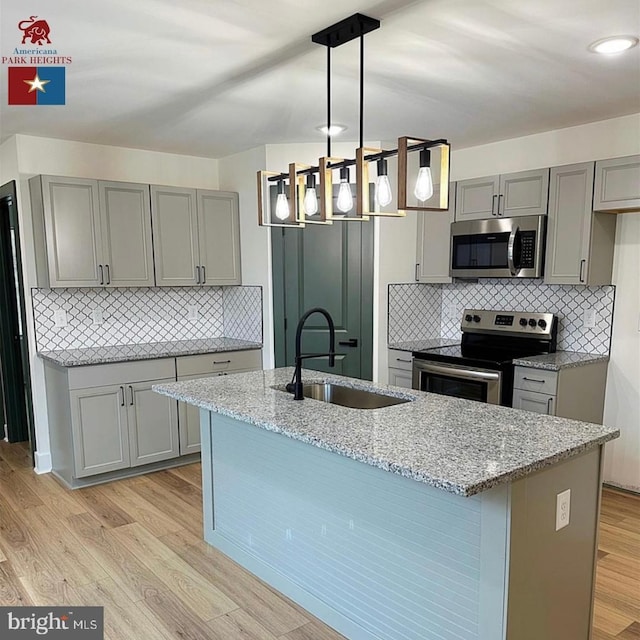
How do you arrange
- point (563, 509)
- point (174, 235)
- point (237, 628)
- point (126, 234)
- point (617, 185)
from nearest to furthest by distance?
point (563, 509) → point (237, 628) → point (617, 185) → point (126, 234) → point (174, 235)

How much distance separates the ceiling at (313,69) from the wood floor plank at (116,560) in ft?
8.14

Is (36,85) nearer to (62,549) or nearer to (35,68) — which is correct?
(35,68)

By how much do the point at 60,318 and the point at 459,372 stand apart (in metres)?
3.00

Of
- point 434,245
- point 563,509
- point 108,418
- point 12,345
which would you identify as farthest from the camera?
point 12,345

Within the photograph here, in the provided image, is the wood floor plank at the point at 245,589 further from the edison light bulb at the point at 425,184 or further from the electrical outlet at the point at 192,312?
the electrical outlet at the point at 192,312

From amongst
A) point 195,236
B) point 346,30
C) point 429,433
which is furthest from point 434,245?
point 429,433

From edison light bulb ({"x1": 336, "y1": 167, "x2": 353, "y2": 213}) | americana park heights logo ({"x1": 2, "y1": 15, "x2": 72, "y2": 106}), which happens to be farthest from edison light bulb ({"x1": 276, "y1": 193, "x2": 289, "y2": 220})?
Answer: americana park heights logo ({"x1": 2, "y1": 15, "x2": 72, "y2": 106})

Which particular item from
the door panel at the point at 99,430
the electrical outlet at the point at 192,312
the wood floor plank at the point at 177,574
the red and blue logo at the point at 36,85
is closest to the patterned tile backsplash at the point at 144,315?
the electrical outlet at the point at 192,312

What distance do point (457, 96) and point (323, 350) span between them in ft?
7.21

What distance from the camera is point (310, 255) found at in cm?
431

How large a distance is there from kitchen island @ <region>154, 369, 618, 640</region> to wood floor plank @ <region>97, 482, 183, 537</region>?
2.59 ft

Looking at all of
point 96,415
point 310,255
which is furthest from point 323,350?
point 96,415

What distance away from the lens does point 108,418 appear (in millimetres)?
3811

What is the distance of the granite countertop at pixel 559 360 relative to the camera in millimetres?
3408
